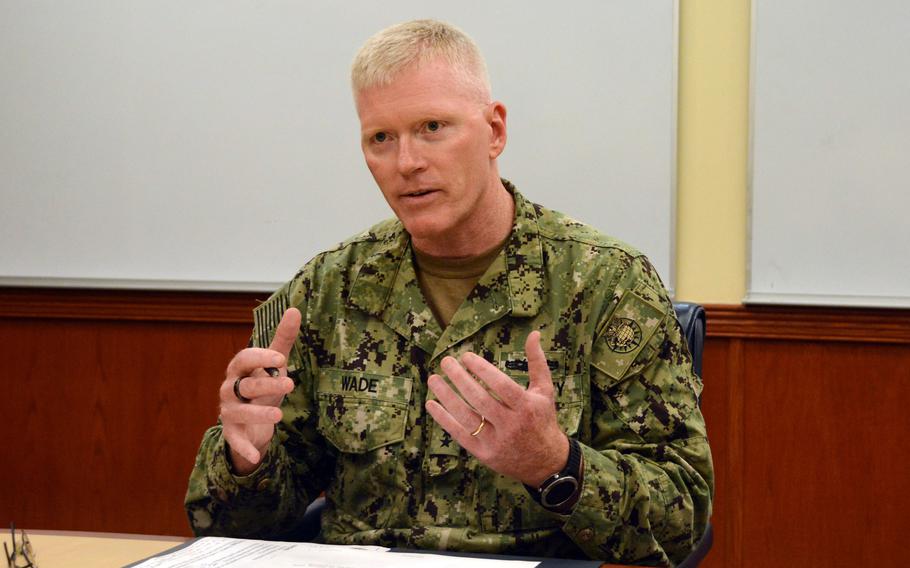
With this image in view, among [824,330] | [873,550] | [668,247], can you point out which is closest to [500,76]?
[668,247]

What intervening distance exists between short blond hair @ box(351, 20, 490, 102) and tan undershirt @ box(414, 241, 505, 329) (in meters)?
0.28

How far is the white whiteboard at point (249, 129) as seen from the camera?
2.92m

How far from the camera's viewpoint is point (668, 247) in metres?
2.89

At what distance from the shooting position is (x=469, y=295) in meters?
1.76

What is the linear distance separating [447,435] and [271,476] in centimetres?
28

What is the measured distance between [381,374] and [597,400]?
0.36 m

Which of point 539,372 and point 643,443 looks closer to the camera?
point 539,372

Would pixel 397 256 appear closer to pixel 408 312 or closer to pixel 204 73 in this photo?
pixel 408 312

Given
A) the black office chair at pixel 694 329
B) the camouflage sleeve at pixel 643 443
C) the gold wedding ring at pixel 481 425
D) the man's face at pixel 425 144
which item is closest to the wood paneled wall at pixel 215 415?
the black office chair at pixel 694 329

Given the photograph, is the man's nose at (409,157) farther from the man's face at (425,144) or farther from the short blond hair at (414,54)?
the short blond hair at (414,54)

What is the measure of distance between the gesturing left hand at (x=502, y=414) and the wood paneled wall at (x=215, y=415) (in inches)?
62.7

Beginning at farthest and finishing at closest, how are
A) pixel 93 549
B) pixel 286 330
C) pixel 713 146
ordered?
1. pixel 713 146
2. pixel 286 330
3. pixel 93 549

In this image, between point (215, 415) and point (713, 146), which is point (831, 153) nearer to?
point (713, 146)

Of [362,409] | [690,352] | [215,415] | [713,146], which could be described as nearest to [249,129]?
[215,415]
